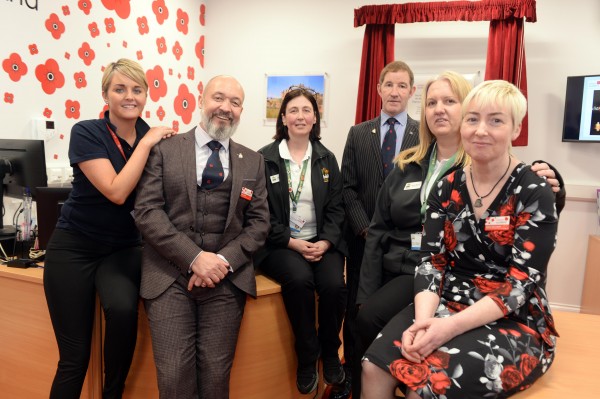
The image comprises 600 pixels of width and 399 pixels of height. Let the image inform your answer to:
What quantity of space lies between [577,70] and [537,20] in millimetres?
595

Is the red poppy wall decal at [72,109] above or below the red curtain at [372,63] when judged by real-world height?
below

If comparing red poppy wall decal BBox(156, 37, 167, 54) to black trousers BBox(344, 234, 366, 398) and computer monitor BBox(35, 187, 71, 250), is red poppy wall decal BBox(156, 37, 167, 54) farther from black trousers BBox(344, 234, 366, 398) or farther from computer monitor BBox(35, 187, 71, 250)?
black trousers BBox(344, 234, 366, 398)

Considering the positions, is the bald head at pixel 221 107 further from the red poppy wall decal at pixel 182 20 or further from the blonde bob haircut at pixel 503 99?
the red poppy wall decal at pixel 182 20

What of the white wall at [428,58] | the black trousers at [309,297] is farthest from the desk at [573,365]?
the white wall at [428,58]

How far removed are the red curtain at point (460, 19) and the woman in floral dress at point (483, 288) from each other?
272 cm

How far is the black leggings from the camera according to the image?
1995 mm

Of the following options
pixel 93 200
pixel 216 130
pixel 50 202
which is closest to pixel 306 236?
pixel 216 130

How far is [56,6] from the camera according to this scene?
3.48 meters

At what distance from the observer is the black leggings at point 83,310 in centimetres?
200

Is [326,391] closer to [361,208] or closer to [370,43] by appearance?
[361,208]

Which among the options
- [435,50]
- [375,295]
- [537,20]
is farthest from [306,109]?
[537,20]

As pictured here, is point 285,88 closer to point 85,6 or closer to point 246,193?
point 85,6

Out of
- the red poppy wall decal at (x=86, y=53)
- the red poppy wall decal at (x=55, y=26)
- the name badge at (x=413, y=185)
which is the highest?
the red poppy wall decal at (x=55, y=26)

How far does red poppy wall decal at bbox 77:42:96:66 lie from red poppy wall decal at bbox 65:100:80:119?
37cm
